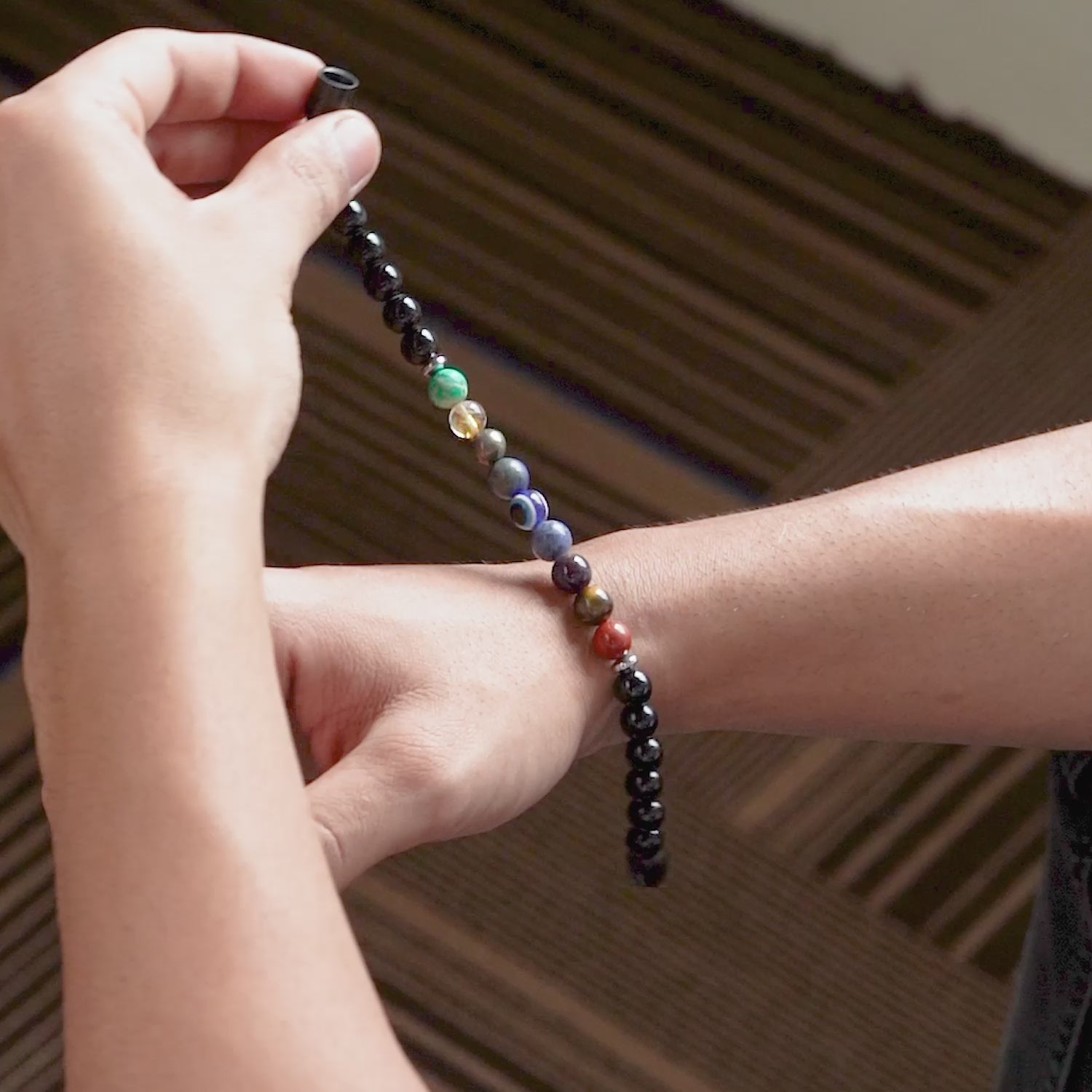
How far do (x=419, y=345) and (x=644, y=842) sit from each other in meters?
0.31

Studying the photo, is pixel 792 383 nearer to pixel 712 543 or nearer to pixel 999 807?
pixel 999 807

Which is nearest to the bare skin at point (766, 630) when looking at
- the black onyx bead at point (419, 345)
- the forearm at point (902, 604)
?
the forearm at point (902, 604)

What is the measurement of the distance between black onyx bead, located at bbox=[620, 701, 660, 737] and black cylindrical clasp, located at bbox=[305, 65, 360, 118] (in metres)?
0.33

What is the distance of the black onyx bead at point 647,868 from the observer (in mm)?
849

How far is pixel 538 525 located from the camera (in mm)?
770

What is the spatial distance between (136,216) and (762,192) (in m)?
0.96

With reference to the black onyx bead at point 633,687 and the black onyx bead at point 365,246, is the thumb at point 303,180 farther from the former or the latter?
the black onyx bead at point 633,687

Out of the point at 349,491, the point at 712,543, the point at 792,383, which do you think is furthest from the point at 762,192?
the point at 712,543

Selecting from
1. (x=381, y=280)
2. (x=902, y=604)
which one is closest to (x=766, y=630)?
(x=902, y=604)

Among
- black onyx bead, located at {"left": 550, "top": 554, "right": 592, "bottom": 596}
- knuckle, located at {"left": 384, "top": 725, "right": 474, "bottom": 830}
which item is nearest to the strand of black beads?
black onyx bead, located at {"left": 550, "top": 554, "right": 592, "bottom": 596}

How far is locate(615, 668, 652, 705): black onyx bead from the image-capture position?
2.45ft

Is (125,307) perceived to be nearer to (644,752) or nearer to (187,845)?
(187,845)

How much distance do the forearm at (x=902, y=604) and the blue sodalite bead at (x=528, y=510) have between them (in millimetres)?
42

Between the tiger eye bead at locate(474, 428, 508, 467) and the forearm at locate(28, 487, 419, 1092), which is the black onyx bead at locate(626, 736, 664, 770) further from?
the forearm at locate(28, 487, 419, 1092)
